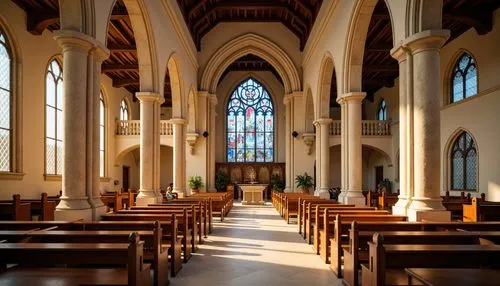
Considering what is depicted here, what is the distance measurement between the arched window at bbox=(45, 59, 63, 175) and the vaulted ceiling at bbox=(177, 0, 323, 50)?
194 inches

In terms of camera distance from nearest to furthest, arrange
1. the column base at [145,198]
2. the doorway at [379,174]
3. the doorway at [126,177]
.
Answer: the column base at [145,198]
the doorway at [126,177]
the doorway at [379,174]

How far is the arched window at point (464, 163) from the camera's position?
524 inches

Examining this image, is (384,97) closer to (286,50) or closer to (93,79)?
(286,50)

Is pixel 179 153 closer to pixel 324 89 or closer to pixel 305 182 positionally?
pixel 324 89

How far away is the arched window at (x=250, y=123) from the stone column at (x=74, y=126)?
18.4 meters

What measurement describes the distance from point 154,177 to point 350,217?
610 centimetres

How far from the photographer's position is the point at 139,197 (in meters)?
10.9

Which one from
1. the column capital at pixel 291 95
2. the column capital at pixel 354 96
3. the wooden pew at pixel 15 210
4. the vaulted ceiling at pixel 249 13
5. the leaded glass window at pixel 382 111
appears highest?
the vaulted ceiling at pixel 249 13

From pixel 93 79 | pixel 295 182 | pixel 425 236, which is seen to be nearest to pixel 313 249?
pixel 425 236

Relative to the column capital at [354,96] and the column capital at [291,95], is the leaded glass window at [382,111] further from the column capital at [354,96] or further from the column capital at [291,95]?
the column capital at [354,96]

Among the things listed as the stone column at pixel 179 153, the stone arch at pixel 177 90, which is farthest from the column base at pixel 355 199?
the stone arch at pixel 177 90

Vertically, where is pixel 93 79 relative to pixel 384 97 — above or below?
below

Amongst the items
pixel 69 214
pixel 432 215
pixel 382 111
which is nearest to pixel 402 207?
pixel 432 215

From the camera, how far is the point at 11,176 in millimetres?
11094
